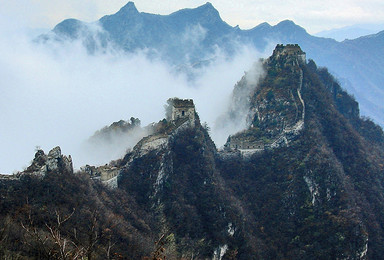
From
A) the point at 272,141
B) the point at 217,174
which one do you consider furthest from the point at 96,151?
the point at 272,141

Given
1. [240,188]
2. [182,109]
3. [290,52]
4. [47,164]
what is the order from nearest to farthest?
[47,164], [182,109], [240,188], [290,52]

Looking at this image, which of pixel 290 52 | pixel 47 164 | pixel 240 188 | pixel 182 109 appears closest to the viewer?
pixel 47 164

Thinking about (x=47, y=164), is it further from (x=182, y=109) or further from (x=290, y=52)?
(x=290, y=52)

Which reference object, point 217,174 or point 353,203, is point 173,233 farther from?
point 353,203

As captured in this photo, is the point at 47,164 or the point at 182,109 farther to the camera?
the point at 182,109

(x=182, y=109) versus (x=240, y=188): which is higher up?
(x=182, y=109)

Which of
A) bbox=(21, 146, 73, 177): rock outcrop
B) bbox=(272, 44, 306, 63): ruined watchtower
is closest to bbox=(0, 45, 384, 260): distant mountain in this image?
bbox=(21, 146, 73, 177): rock outcrop

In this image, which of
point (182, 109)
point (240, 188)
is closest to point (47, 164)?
point (182, 109)

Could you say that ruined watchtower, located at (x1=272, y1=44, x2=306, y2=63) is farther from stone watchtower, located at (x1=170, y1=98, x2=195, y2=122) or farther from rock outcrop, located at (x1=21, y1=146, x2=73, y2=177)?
rock outcrop, located at (x1=21, y1=146, x2=73, y2=177)

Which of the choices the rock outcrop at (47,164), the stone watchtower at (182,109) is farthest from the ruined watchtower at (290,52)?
the rock outcrop at (47,164)
